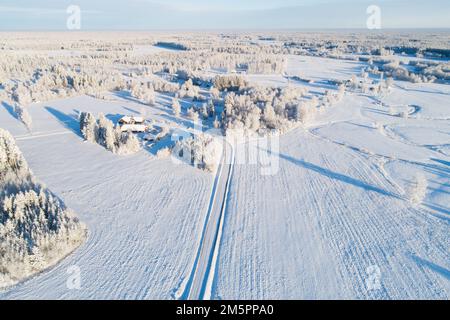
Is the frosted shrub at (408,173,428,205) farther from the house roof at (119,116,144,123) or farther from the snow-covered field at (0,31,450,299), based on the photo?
the house roof at (119,116,144,123)

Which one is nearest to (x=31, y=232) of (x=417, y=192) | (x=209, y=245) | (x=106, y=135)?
(x=209, y=245)

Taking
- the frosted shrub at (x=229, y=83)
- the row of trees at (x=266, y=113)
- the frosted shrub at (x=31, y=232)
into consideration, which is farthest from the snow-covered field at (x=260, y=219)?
the frosted shrub at (x=229, y=83)

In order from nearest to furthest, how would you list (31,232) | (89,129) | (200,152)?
(31,232)
(200,152)
(89,129)

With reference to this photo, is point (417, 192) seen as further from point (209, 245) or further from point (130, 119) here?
point (130, 119)

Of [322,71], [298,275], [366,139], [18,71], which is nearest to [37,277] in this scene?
[298,275]

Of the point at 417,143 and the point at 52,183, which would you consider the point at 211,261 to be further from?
the point at 417,143

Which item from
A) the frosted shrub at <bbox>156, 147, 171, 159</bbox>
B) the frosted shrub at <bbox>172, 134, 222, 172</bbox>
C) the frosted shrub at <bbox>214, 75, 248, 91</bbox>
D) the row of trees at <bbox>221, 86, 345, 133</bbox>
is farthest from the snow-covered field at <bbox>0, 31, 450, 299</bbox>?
the frosted shrub at <bbox>214, 75, 248, 91</bbox>

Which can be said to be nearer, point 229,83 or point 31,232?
point 31,232

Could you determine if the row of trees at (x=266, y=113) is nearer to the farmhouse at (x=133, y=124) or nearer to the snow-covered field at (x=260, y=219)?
the snow-covered field at (x=260, y=219)
